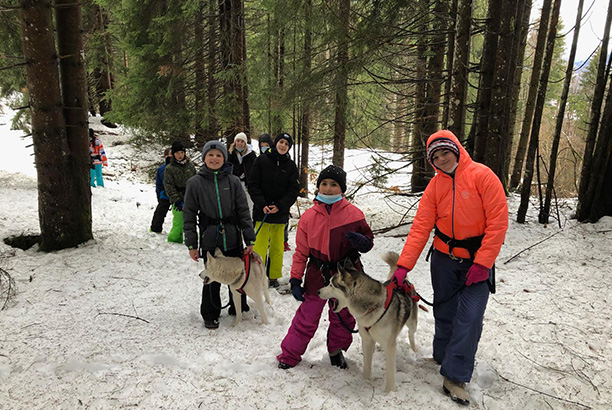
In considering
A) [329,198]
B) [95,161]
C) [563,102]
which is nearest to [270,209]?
[329,198]

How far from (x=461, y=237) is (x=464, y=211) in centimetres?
24

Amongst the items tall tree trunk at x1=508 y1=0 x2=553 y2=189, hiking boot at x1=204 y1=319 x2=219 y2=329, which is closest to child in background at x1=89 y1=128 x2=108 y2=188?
hiking boot at x1=204 y1=319 x2=219 y2=329

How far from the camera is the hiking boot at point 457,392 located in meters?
2.89

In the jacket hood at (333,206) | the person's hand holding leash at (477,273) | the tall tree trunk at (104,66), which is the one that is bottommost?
the person's hand holding leash at (477,273)

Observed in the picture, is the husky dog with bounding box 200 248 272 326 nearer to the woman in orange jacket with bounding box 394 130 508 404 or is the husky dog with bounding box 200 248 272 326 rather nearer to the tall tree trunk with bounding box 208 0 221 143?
the woman in orange jacket with bounding box 394 130 508 404

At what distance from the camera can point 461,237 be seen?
2.97 metres

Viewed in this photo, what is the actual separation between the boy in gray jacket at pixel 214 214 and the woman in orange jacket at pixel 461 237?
207 cm

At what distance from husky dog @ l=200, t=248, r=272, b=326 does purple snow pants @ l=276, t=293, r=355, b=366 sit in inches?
37.6

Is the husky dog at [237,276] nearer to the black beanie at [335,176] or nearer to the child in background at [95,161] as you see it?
the black beanie at [335,176]

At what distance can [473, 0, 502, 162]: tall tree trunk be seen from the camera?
242 inches

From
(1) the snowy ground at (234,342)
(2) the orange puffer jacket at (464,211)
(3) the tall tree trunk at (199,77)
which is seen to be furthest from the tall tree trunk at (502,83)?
(3) the tall tree trunk at (199,77)

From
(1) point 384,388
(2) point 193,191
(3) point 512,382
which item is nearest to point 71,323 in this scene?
(2) point 193,191

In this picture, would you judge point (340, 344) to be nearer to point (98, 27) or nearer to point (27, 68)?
point (27, 68)

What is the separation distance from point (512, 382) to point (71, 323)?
15.6ft
